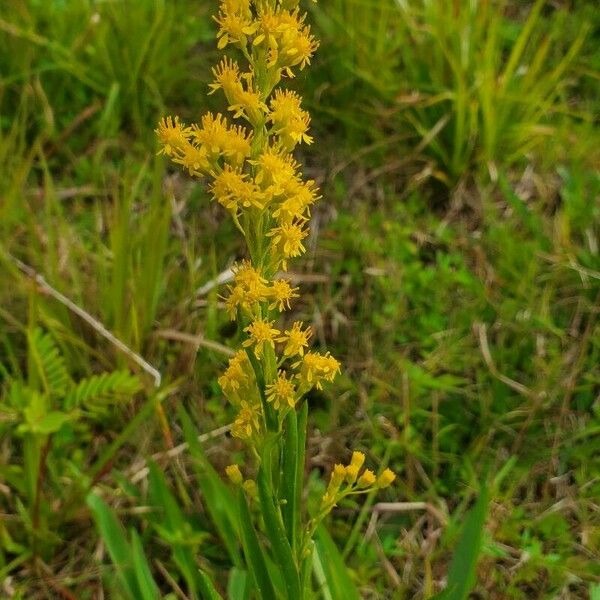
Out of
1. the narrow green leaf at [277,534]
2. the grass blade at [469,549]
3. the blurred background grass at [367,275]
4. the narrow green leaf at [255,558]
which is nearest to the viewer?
the narrow green leaf at [277,534]

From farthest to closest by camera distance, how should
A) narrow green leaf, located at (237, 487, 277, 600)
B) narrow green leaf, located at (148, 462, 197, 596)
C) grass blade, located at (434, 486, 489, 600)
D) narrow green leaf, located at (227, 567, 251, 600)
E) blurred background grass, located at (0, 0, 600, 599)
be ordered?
blurred background grass, located at (0, 0, 600, 599)
narrow green leaf, located at (148, 462, 197, 596)
narrow green leaf, located at (227, 567, 251, 600)
grass blade, located at (434, 486, 489, 600)
narrow green leaf, located at (237, 487, 277, 600)

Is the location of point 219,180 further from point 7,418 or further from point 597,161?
point 597,161

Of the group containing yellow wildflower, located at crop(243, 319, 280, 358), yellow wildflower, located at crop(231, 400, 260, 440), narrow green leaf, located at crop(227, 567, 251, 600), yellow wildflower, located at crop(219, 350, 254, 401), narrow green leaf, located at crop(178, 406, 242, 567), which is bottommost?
narrow green leaf, located at crop(227, 567, 251, 600)

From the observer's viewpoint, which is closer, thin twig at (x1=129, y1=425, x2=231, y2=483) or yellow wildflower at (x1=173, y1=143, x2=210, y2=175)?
yellow wildflower at (x1=173, y1=143, x2=210, y2=175)

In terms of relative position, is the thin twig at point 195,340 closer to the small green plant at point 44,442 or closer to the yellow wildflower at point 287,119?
the small green plant at point 44,442

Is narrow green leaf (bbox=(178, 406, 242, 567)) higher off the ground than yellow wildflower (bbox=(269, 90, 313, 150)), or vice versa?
yellow wildflower (bbox=(269, 90, 313, 150))

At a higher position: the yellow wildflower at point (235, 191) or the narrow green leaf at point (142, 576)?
the yellow wildflower at point (235, 191)

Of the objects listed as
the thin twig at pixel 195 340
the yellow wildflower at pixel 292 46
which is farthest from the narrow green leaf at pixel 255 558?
the thin twig at pixel 195 340

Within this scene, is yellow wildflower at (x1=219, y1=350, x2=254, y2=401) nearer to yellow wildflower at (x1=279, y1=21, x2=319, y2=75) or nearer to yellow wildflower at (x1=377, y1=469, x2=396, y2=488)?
yellow wildflower at (x1=377, y1=469, x2=396, y2=488)

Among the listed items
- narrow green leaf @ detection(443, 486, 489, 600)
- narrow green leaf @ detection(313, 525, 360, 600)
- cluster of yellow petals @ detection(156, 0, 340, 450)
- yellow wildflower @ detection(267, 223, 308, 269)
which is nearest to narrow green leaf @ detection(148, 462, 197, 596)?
narrow green leaf @ detection(313, 525, 360, 600)
